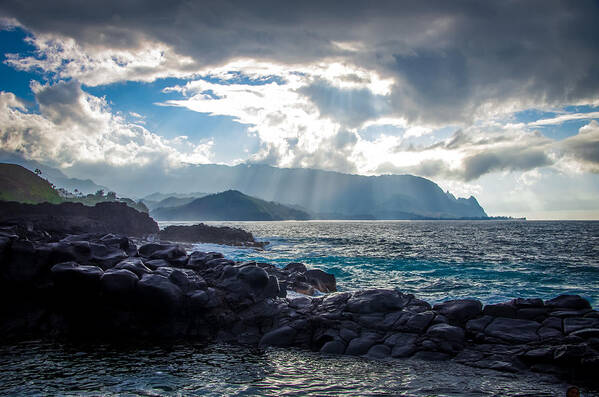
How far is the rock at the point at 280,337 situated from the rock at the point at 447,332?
6029 mm

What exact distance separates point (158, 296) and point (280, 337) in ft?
20.5

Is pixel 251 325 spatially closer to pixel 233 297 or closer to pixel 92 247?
pixel 233 297

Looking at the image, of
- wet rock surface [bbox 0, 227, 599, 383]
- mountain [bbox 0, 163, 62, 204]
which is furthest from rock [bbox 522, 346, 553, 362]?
mountain [bbox 0, 163, 62, 204]

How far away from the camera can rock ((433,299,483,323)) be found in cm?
1558

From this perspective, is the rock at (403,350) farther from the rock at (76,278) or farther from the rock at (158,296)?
the rock at (76,278)

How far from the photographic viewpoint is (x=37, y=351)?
13.7 meters

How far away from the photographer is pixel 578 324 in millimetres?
13805

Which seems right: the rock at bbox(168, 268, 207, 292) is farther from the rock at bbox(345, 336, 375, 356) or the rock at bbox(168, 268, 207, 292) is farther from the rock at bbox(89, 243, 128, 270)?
the rock at bbox(345, 336, 375, 356)

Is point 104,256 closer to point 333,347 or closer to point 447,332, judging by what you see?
point 333,347

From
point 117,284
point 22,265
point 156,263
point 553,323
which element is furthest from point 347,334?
point 22,265

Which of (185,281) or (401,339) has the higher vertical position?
(185,281)

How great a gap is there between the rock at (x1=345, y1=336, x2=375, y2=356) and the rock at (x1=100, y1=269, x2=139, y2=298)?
34.8 ft

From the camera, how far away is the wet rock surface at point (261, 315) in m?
13.6

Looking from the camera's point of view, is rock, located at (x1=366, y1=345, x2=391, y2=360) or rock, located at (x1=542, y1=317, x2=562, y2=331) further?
rock, located at (x1=542, y1=317, x2=562, y2=331)
